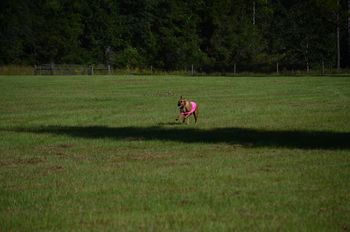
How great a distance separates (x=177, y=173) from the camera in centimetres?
1081

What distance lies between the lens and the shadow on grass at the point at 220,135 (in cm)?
1458

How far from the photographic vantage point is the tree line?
269 feet

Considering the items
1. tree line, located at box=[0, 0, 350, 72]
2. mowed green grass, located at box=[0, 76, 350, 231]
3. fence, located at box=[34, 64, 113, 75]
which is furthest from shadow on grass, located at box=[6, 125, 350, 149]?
fence, located at box=[34, 64, 113, 75]

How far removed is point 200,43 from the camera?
96.9 metres

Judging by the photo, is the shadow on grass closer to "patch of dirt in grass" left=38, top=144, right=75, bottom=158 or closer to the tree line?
"patch of dirt in grass" left=38, top=144, right=75, bottom=158

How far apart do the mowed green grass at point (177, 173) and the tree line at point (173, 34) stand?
61392 mm

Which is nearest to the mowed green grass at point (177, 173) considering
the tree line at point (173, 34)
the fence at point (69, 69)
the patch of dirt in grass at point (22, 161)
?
the patch of dirt in grass at point (22, 161)

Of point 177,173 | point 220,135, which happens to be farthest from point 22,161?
point 220,135

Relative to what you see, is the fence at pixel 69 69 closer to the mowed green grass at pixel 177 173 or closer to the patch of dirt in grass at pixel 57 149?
the mowed green grass at pixel 177 173

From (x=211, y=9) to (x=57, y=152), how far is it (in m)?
84.7

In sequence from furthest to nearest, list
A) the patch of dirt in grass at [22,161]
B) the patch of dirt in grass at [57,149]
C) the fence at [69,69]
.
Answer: the fence at [69,69] < the patch of dirt in grass at [57,149] < the patch of dirt in grass at [22,161]

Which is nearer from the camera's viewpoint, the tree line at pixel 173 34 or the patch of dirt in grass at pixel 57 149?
the patch of dirt in grass at pixel 57 149

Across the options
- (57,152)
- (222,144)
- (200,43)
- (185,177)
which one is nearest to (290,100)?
(222,144)

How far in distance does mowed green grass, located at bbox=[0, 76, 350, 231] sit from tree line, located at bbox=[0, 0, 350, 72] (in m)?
61.4
